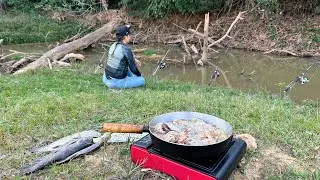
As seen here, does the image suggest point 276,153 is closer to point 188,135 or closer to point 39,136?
point 188,135

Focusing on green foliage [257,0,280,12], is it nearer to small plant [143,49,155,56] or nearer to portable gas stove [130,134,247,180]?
small plant [143,49,155,56]

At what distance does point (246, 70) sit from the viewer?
36.4 ft

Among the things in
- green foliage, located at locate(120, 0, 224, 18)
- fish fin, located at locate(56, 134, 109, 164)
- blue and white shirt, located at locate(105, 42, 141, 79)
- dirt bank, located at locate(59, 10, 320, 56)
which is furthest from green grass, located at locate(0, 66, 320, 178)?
green foliage, located at locate(120, 0, 224, 18)

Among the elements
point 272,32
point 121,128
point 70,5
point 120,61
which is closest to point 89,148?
point 121,128

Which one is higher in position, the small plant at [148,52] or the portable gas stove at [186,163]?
the portable gas stove at [186,163]

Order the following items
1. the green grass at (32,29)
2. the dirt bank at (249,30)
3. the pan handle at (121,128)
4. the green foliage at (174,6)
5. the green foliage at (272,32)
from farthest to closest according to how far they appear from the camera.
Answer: the green foliage at (174,6) → the green grass at (32,29) → the green foliage at (272,32) → the dirt bank at (249,30) → the pan handle at (121,128)

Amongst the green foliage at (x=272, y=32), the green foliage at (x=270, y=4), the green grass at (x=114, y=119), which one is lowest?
the green foliage at (x=272, y=32)

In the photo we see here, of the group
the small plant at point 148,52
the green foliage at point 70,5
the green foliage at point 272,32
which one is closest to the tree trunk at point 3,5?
the green foliage at point 70,5

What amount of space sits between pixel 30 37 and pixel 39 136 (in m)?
12.4

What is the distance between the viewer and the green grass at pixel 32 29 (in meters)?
14.8

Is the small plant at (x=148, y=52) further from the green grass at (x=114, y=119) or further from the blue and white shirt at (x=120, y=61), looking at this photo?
the green grass at (x=114, y=119)

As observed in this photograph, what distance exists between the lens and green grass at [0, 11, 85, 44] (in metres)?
14.8

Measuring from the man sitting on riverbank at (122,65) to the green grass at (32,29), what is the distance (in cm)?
941

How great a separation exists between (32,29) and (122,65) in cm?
1068
